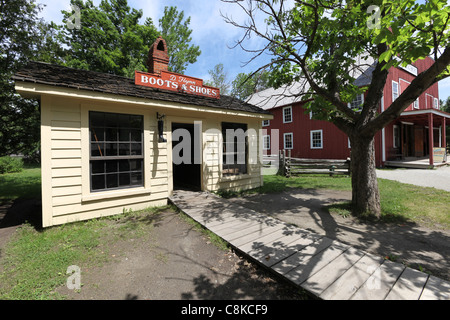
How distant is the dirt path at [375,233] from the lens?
10.2ft

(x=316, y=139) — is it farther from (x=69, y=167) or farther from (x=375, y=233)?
(x=69, y=167)

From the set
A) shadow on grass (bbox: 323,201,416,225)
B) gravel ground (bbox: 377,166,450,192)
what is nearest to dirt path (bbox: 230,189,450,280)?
shadow on grass (bbox: 323,201,416,225)

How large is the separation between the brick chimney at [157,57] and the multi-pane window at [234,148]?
3070 mm

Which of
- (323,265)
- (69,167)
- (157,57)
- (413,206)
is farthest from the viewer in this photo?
(157,57)

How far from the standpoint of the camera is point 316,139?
58.1ft

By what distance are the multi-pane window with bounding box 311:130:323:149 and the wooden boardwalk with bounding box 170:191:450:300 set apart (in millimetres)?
15373

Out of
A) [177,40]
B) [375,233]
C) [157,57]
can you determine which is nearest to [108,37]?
[177,40]

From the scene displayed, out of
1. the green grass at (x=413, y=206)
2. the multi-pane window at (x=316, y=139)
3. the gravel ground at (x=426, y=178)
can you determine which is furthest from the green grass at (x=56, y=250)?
the multi-pane window at (x=316, y=139)

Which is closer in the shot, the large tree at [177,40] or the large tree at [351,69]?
the large tree at [351,69]

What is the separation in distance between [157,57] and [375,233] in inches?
319

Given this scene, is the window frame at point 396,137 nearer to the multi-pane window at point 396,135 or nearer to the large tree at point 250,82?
the multi-pane window at point 396,135

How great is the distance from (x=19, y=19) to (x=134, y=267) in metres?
12.1

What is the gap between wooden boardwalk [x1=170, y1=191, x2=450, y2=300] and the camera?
2180mm
